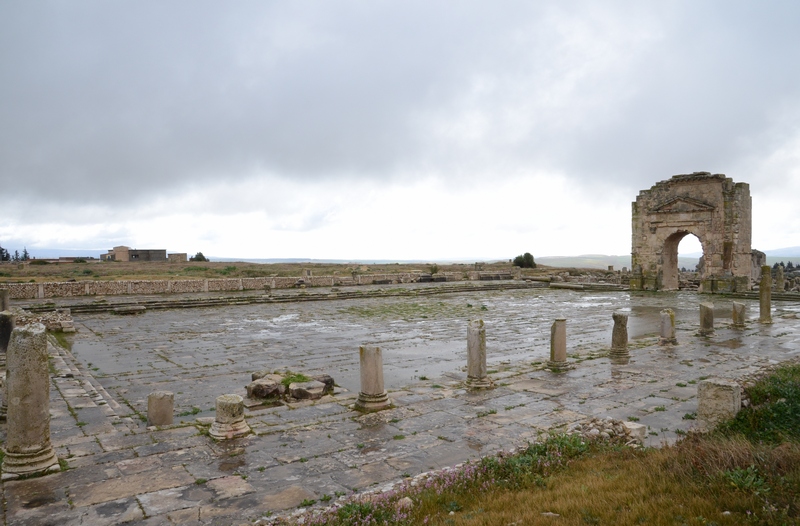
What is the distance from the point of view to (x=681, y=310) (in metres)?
22.3

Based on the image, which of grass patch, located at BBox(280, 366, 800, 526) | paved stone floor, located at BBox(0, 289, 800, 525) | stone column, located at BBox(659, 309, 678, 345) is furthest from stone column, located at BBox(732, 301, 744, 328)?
grass patch, located at BBox(280, 366, 800, 526)

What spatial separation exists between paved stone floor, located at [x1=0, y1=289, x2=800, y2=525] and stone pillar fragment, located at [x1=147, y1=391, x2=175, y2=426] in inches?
8.2

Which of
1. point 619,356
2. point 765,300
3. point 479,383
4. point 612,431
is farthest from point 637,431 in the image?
point 765,300

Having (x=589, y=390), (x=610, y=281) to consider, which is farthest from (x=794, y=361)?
(x=610, y=281)

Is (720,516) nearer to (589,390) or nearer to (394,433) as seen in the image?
(394,433)

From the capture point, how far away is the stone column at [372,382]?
8.14m

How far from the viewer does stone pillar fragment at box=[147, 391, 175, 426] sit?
7.37 m

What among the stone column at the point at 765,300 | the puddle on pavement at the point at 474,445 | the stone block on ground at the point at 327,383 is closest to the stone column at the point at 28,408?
the stone block on ground at the point at 327,383

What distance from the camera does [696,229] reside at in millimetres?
31344

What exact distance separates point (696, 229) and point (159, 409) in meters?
32.6

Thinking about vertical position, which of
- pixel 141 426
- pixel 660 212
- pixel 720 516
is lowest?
pixel 141 426

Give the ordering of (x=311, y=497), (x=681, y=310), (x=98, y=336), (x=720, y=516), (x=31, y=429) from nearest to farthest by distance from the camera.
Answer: (x=720, y=516), (x=311, y=497), (x=31, y=429), (x=98, y=336), (x=681, y=310)

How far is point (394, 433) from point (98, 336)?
524 inches

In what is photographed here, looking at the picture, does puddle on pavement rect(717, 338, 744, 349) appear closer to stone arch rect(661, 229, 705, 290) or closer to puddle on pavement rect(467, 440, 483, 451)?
puddle on pavement rect(467, 440, 483, 451)
